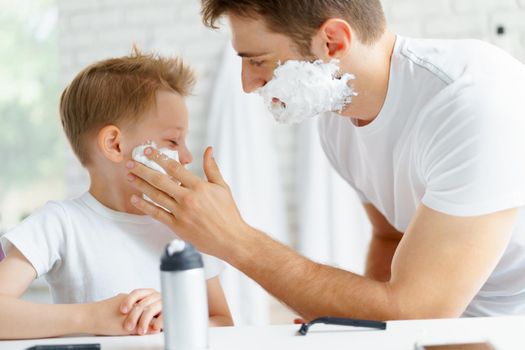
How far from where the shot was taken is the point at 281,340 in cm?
103

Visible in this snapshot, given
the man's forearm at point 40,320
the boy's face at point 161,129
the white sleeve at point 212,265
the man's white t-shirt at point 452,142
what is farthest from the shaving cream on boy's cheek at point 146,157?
the man's white t-shirt at point 452,142

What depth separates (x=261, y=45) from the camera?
56.5 inches

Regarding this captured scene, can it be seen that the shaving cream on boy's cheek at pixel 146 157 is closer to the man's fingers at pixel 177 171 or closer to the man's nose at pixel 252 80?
the man's fingers at pixel 177 171

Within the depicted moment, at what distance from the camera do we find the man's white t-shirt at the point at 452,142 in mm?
1227

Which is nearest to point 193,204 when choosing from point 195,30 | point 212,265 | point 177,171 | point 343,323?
point 177,171

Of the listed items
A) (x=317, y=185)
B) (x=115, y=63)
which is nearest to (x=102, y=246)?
(x=115, y=63)

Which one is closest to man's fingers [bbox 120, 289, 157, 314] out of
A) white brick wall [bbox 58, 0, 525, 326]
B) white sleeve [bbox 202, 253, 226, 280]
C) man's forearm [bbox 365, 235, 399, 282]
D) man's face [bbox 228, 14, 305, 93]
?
white sleeve [bbox 202, 253, 226, 280]

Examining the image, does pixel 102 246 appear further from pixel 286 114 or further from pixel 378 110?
pixel 378 110

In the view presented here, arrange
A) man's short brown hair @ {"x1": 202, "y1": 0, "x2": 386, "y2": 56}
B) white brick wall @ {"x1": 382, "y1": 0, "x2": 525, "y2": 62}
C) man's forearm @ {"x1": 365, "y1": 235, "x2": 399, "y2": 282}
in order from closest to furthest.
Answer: man's short brown hair @ {"x1": 202, "y1": 0, "x2": 386, "y2": 56}, man's forearm @ {"x1": 365, "y1": 235, "x2": 399, "y2": 282}, white brick wall @ {"x1": 382, "y1": 0, "x2": 525, "y2": 62}

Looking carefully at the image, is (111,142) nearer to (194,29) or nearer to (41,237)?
(41,237)

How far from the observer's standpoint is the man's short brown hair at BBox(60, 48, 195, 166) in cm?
145

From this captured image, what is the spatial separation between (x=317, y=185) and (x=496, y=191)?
1560 mm

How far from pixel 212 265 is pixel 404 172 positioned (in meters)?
0.42

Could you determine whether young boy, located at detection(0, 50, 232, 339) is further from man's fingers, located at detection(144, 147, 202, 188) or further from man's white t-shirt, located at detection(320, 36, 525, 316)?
man's white t-shirt, located at detection(320, 36, 525, 316)
